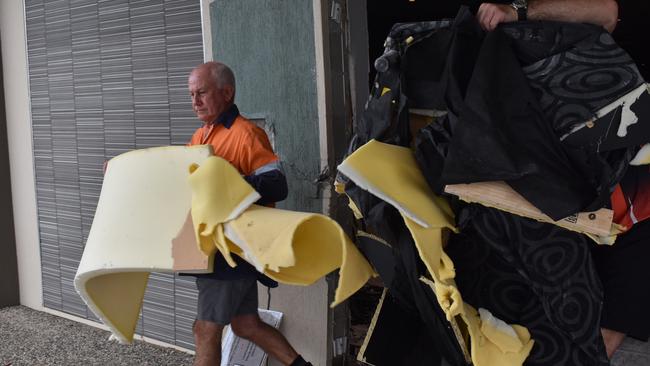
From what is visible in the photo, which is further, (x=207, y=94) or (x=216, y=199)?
(x=207, y=94)

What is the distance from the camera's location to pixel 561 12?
68.9 inches

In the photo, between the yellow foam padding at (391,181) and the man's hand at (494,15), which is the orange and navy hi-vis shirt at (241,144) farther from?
the man's hand at (494,15)

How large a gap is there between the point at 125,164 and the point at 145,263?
472 millimetres

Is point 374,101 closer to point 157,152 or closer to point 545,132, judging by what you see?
point 545,132

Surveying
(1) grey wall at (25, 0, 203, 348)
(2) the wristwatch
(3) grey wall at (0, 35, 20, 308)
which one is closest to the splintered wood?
(2) the wristwatch

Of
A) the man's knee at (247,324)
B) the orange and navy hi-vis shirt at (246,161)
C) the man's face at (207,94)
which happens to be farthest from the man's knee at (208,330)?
the man's face at (207,94)

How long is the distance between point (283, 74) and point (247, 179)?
79 centimetres

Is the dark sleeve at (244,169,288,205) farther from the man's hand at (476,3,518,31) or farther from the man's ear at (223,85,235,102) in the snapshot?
the man's hand at (476,3,518,31)

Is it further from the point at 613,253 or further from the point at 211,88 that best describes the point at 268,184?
the point at 613,253

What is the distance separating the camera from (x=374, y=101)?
1.93m

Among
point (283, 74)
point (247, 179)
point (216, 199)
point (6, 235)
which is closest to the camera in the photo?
point (216, 199)

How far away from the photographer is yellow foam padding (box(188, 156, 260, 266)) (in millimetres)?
2057

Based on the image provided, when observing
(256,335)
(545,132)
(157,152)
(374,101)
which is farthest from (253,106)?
(545,132)

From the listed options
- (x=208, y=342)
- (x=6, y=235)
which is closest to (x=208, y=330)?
(x=208, y=342)
